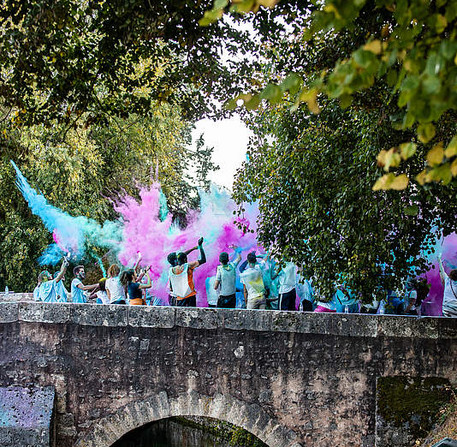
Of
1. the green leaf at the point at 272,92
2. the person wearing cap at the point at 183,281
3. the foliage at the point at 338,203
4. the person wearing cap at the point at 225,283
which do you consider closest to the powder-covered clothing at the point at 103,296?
the person wearing cap at the point at 183,281

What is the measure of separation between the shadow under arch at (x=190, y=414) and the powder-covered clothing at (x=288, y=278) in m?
1.93

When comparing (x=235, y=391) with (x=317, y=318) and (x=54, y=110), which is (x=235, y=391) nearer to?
(x=317, y=318)

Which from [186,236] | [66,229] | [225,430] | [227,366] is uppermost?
[66,229]

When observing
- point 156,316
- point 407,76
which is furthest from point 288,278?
point 407,76

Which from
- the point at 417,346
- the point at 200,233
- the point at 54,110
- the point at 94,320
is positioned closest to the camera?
the point at 54,110

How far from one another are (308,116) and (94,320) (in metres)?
3.91

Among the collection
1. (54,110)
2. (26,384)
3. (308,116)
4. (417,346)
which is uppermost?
(308,116)

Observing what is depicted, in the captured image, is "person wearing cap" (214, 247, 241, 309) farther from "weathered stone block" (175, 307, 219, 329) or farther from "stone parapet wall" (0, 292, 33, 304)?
"stone parapet wall" (0, 292, 33, 304)

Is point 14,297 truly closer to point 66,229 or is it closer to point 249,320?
point 66,229

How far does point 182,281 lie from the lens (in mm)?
9070

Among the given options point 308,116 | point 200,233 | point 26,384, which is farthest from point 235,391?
point 200,233

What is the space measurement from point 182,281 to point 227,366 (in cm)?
163

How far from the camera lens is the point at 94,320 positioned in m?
8.18

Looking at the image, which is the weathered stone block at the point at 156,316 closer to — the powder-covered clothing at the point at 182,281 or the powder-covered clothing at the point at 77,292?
the powder-covered clothing at the point at 182,281
